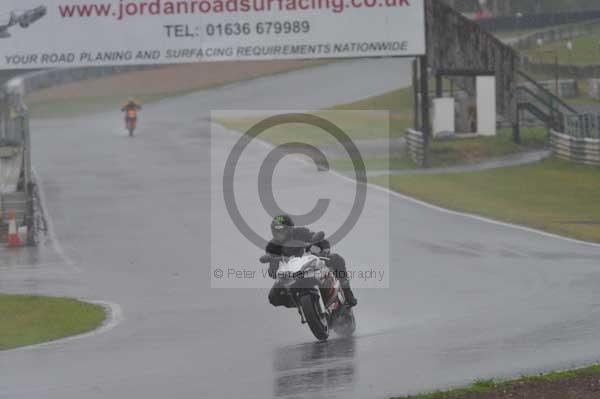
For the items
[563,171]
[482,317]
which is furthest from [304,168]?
[482,317]

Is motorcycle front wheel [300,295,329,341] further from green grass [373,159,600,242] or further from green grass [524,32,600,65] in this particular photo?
green grass [524,32,600,65]

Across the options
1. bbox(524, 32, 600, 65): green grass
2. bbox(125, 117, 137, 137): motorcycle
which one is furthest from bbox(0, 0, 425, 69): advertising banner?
bbox(524, 32, 600, 65): green grass

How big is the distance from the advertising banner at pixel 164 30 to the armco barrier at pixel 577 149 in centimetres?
826

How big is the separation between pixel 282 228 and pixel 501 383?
3681 mm

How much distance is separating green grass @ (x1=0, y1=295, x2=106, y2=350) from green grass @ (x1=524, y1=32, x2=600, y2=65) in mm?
42545

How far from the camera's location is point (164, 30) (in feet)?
109

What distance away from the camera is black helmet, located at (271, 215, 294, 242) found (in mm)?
12906

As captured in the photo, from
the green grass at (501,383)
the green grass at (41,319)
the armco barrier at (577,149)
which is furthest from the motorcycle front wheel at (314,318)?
the armco barrier at (577,149)

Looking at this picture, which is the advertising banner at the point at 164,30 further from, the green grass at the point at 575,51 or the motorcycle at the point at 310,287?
the green grass at the point at 575,51

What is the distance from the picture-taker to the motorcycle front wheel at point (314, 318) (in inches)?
505

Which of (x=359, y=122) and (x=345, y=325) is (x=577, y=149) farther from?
(x=345, y=325)

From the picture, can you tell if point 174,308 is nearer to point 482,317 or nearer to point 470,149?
point 482,317

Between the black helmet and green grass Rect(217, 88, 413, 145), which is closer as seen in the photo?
the black helmet

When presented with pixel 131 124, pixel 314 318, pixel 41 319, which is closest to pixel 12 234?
pixel 41 319
